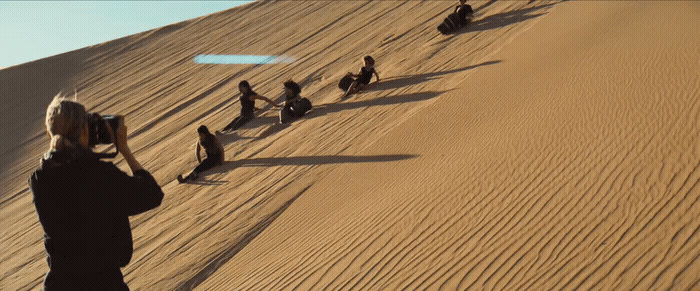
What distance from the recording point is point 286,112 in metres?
11.4

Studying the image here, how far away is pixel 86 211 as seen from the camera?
2.45 m

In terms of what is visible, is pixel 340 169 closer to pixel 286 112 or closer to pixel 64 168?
pixel 286 112

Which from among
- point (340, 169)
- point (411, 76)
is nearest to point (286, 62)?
point (411, 76)

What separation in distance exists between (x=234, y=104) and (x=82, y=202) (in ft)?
40.0

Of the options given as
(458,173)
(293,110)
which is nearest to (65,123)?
(458,173)

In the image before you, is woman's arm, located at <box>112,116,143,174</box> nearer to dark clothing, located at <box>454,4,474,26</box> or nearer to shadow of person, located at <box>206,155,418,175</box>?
shadow of person, located at <box>206,155,418,175</box>

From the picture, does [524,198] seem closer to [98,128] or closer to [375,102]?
[98,128]

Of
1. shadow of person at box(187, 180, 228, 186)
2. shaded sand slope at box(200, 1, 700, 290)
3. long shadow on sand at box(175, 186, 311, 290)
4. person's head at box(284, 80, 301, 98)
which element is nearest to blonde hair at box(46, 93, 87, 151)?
shaded sand slope at box(200, 1, 700, 290)

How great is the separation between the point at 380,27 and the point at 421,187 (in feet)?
42.8

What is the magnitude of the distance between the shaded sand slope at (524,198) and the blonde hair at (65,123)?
9.22ft

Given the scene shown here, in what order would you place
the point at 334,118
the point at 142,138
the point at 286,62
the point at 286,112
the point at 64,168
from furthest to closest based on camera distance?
the point at 286,62
the point at 142,138
the point at 286,112
the point at 334,118
the point at 64,168

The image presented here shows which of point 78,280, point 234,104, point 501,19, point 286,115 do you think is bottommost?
point 501,19

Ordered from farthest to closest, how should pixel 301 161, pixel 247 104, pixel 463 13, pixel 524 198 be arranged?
pixel 463 13, pixel 247 104, pixel 301 161, pixel 524 198

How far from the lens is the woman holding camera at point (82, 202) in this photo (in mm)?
2361
